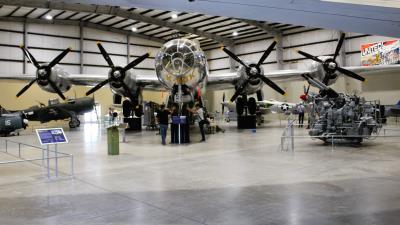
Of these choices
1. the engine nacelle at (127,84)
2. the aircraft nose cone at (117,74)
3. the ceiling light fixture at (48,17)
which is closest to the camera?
the aircraft nose cone at (117,74)

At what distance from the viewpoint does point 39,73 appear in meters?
20.3

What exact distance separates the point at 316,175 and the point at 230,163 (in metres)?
2.58

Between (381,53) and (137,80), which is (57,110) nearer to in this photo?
(137,80)

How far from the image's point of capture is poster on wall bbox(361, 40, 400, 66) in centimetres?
3042

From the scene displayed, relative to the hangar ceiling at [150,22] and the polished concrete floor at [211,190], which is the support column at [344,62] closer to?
the hangar ceiling at [150,22]

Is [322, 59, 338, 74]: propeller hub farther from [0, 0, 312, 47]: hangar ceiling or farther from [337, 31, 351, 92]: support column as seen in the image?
[337, 31, 351, 92]: support column

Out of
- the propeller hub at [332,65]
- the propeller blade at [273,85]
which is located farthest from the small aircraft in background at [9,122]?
the propeller hub at [332,65]

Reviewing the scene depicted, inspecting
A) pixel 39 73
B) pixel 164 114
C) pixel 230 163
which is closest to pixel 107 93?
pixel 39 73

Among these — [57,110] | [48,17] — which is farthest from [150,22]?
[57,110]

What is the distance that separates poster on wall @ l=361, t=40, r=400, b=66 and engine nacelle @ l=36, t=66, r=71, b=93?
2648 cm

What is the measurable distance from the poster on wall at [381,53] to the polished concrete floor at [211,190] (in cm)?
2362

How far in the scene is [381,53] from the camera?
31.3 meters

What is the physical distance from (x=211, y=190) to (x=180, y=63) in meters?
9.55

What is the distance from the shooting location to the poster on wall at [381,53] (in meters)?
30.4
